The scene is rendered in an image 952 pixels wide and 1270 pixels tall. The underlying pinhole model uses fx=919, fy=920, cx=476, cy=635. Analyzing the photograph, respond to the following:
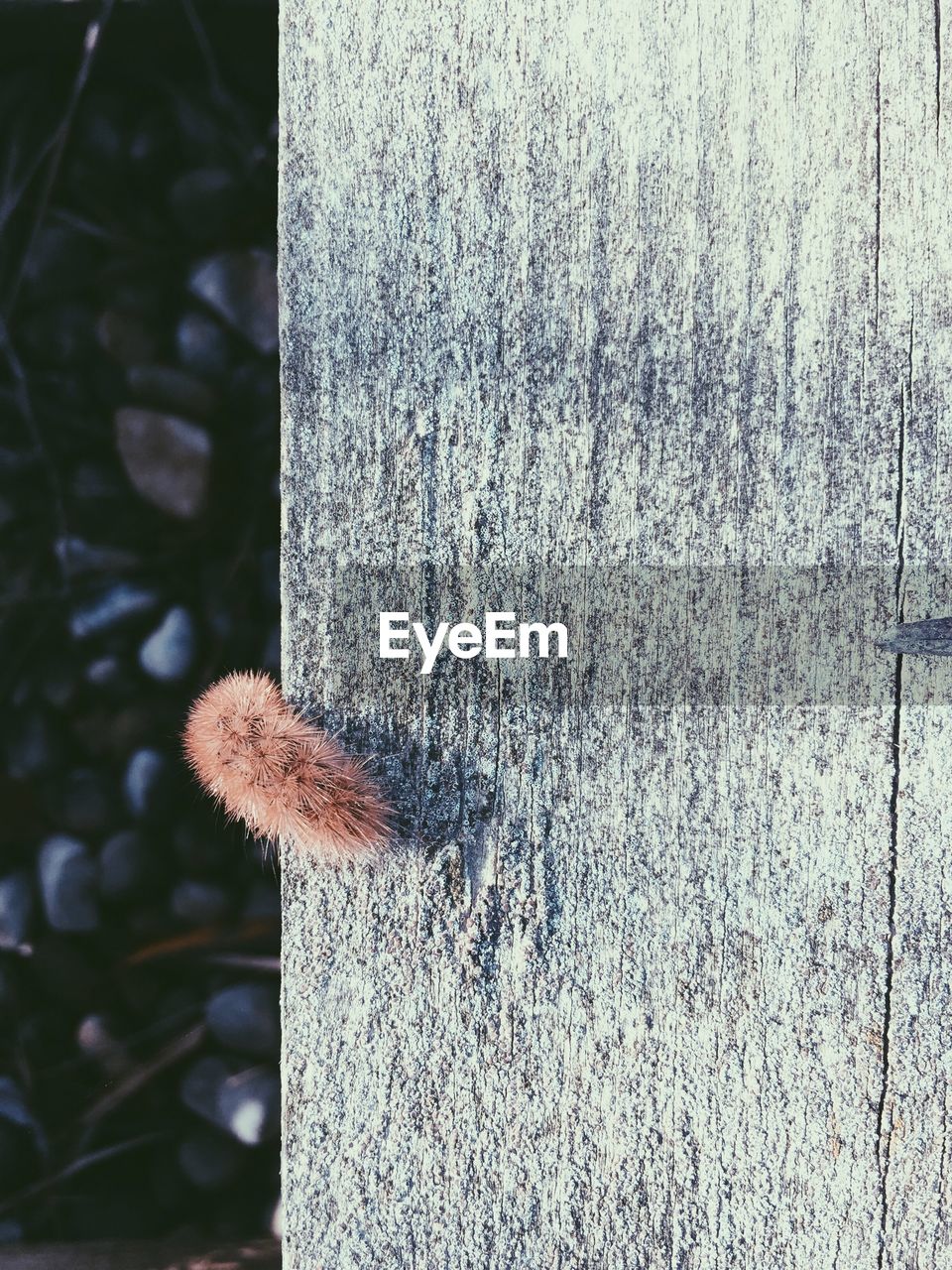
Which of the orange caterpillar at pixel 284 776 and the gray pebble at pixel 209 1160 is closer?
the orange caterpillar at pixel 284 776

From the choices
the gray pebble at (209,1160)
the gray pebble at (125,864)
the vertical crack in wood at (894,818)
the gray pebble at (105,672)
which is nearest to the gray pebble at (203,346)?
the gray pebble at (105,672)

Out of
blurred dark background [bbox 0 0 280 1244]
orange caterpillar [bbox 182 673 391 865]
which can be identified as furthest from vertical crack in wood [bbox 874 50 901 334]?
blurred dark background [bbox 0 0 280 1244]

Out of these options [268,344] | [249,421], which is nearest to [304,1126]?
[249,421]

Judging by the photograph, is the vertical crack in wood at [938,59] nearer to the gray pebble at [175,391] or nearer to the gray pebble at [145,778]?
the gray pebble at [175,391]

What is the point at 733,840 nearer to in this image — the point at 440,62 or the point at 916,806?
the point at 916,806

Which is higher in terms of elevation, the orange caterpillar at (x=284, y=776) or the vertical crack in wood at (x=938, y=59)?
the vertical crack in wood at (x=938, y=59)

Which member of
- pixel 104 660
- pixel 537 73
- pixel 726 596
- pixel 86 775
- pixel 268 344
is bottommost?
pixel 86 775
